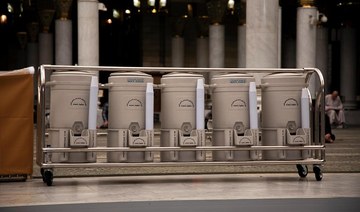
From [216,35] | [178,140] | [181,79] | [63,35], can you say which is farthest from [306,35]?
[178,140]

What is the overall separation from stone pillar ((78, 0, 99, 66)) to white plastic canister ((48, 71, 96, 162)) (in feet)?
38.9

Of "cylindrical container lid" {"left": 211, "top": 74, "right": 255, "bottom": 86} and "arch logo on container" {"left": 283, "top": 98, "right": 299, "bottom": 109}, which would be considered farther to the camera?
"arch logo on container" {"left": 283, "top": 98, "right": 299, "bottom": 109}

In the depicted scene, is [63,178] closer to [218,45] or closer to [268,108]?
[268,108]

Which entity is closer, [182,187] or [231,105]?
[182,187]

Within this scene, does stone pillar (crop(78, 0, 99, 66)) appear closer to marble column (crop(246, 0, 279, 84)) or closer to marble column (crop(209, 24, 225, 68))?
marble column (crop(246, 0, 279, 84))

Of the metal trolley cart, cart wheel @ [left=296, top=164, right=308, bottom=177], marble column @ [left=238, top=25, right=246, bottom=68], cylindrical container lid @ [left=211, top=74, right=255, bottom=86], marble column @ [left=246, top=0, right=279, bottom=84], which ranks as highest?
marble column @ [left=238, top=25, right=246, bottom=68]

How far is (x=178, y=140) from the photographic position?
31.9 feet

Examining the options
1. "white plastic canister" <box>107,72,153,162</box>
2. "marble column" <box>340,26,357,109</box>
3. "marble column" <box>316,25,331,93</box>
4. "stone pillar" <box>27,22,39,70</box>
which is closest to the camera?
"white plastic canister" <box>107,72,153,162</box>

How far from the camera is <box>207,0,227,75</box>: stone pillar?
105 ft

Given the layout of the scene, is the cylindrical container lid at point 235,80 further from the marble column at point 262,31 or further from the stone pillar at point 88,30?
the stone pillar at point 88,30

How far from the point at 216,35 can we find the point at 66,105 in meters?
23.7

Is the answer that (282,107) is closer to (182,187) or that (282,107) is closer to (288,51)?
(182,187)

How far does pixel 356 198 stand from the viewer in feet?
26.5

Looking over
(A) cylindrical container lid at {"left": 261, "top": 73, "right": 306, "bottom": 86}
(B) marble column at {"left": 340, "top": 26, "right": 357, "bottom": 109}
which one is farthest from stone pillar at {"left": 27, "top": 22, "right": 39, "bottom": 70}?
(A) cylindrical container lid at {"left": 261, "top": 73, "right": 306, "bottom": 86}
